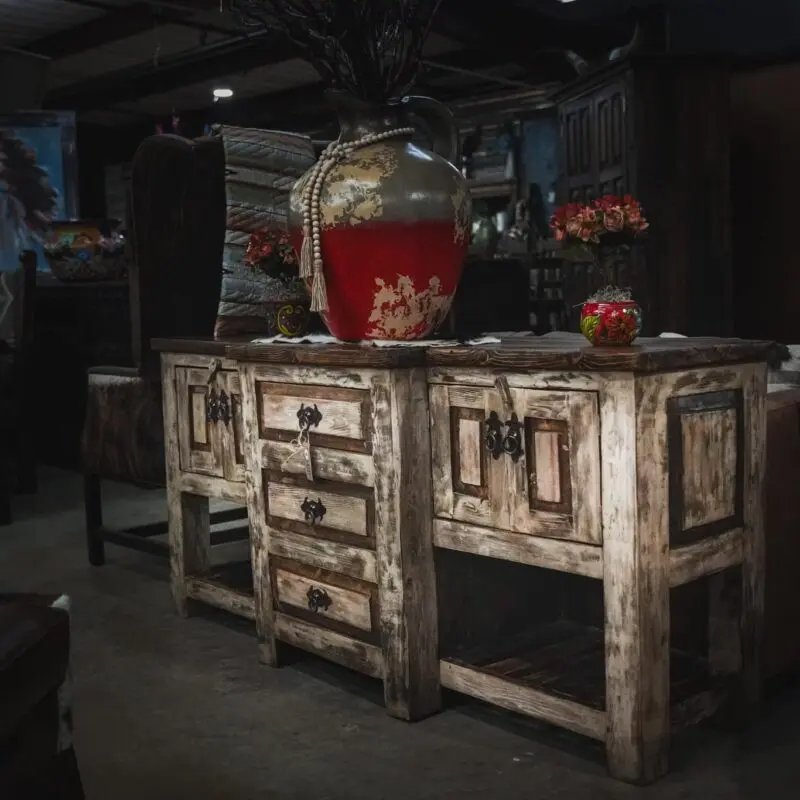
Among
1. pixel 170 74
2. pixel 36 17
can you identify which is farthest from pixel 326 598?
pixel 170 74

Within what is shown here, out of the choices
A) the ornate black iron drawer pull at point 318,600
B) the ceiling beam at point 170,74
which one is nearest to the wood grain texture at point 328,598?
the ornate black iron drawer pull at point 318,600

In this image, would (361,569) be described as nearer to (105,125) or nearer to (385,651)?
(385,651)

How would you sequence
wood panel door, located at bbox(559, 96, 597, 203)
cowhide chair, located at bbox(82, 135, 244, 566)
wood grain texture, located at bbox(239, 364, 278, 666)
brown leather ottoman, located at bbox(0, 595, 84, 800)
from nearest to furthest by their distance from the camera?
brown leather ottoman, located at bbox(0, 595, 84, 800) → wood grain texture, located at bbox(239, 364, 278, 666) → cowhide chair, located at bbox(82, 135, 244, 566) → wood panel door, located at bbox(559, 96, 597, 203)

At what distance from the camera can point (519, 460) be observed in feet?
5.82

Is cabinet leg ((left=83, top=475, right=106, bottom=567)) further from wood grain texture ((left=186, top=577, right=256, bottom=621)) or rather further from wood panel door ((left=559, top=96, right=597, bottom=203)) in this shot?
wood panel door ((left=559, top=96, right=597, bottom=203))

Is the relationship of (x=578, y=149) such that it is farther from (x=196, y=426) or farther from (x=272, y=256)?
(x=196, y=426)

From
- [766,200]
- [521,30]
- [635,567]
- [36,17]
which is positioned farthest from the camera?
[36,17]

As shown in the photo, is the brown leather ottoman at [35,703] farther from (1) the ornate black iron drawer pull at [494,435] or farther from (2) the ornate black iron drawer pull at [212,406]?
(2) the ornate black iron drawer pull at [212,406]

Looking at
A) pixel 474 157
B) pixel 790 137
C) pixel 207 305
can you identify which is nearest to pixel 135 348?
pixel 207 305

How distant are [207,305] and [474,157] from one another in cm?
618

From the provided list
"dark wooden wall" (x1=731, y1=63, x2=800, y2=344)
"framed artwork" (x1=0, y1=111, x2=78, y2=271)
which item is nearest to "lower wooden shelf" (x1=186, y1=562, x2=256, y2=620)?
"dark wooden wall" (x1=731, y1=63, x2=800, y2=344)

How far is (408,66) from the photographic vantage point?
225 cm

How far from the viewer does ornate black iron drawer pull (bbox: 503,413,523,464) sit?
5.80ft

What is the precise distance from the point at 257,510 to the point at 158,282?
1004 millimetres
